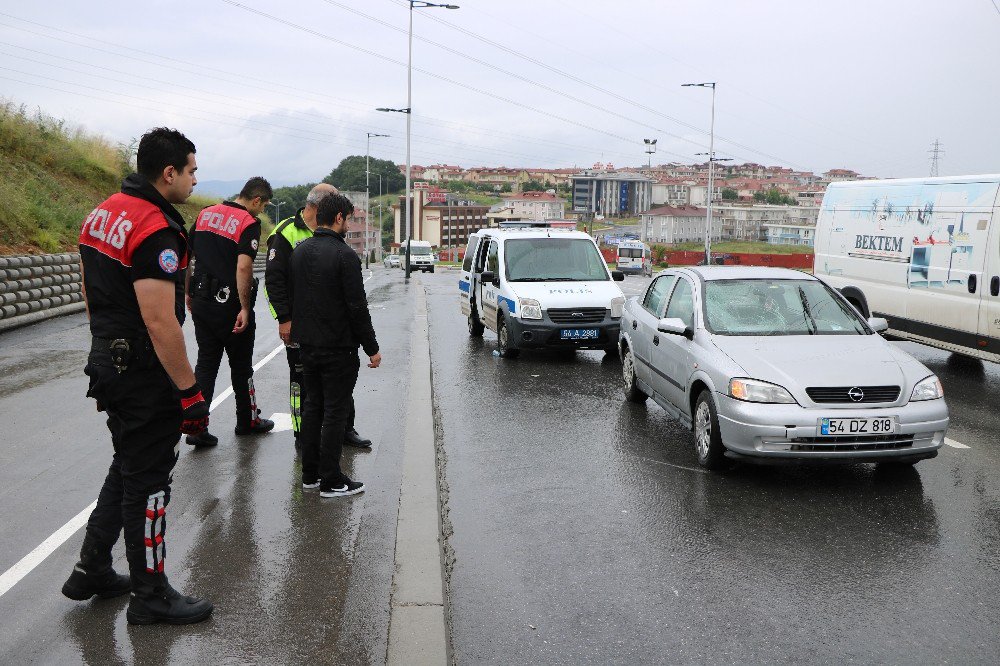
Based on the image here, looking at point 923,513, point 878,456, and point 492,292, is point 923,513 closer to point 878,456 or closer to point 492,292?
point 878,456

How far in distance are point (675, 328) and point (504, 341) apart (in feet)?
17.0

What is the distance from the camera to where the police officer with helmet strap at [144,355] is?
3.92 m

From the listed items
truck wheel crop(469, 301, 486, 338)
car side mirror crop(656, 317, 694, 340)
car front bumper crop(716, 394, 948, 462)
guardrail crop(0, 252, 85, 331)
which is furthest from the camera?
truck wheel crop(469, 301, 486, 338)

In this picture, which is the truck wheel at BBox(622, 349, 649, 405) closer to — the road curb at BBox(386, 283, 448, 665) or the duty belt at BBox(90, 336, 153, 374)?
the road curb at BBox(386, 283, 448, 665)

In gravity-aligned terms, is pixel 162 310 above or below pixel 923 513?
above

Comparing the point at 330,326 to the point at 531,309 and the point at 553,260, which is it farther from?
the point at 553,260

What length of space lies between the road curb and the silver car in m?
2.15

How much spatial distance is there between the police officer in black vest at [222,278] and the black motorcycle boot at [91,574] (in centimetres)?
286

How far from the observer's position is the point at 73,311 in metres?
17.3

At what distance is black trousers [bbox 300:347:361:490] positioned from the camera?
19.5 feet

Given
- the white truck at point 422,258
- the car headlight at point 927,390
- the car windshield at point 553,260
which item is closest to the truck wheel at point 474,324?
the car windshield at point 553,260

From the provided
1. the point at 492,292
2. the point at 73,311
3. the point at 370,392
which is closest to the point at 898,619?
the point at 370,392

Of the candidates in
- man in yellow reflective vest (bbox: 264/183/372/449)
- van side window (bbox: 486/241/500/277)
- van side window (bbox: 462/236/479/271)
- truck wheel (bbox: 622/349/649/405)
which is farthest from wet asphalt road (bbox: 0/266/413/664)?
van side window (bbox: 462/236/479/271)

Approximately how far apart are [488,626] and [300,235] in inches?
145
